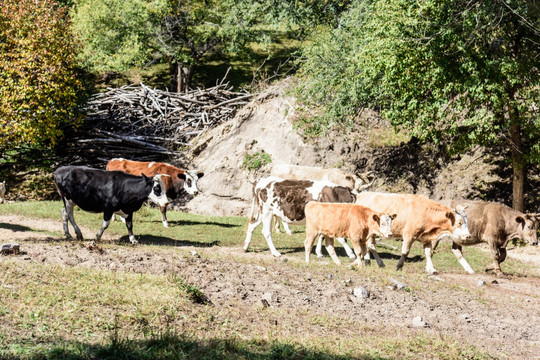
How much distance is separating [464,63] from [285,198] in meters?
7.02

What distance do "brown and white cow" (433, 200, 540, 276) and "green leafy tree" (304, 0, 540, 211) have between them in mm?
3328

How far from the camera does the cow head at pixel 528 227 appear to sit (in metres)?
14.8

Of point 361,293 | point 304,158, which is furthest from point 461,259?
point 304,158

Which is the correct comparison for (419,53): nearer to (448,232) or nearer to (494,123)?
(494,123)

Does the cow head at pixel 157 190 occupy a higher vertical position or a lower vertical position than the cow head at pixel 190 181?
lower

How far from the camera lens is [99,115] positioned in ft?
99.5

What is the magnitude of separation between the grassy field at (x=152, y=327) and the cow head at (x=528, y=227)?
777 cm

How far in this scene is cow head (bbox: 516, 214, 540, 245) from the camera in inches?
581

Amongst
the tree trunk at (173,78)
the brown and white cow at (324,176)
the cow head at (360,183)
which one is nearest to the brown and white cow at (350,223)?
the brown and white cow at (324,176)

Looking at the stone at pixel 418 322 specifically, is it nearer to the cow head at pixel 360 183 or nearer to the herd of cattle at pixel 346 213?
the herd of cattle at pixel 346 213

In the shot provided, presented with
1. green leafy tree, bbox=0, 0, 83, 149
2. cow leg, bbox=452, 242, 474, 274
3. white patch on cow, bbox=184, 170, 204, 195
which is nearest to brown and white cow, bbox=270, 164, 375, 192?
white patch on cow, bbox=184, 170, 204, 195

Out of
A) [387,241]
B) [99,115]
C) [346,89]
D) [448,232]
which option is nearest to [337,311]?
[448,232]

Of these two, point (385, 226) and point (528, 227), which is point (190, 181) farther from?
point (528, 227)

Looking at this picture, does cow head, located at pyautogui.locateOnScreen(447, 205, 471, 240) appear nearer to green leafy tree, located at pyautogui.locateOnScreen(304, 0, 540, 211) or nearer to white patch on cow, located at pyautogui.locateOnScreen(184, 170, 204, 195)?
green leafy tree, located at pyautogui.locateOnScreen(304, 0, 540, 211)
